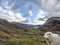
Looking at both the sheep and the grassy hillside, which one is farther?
the grassy hillside

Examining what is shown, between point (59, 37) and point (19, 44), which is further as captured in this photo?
point (19, 44)

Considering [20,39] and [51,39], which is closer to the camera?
[51,39]

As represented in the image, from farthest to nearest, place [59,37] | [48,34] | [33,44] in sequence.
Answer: [33,44] < [59,37] < [48,34]

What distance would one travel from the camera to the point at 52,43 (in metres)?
17.0

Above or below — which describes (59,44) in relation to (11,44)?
below

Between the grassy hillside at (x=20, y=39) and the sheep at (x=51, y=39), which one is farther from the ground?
the grassy hillside at (x=20, y=39)

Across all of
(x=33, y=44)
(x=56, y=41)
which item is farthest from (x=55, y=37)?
(x=33, y=44)

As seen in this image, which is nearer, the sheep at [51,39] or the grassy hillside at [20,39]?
the sheep at [51,39]

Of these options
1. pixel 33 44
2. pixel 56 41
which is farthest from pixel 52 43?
pixel 33 44

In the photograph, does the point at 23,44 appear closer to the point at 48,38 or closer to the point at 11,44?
the point at 11,44

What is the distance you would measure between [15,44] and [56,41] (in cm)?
1213

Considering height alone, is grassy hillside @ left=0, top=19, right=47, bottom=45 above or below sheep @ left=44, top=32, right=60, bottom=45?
above

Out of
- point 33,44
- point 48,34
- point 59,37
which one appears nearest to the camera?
point 48,34

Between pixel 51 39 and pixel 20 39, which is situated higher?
pixel 20 39
